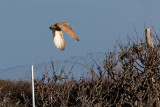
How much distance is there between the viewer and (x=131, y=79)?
298 inches

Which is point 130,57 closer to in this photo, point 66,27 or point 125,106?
point 125,106

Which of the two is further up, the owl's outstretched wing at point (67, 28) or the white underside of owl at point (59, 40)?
the owl's outstretched wing at point (67, 28)

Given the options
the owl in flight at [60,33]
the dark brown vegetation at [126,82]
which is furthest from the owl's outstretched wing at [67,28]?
the dark brown vegetation at [126,82]

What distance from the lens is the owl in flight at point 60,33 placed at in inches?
117

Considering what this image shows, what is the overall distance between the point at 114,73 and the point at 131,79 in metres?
0.63

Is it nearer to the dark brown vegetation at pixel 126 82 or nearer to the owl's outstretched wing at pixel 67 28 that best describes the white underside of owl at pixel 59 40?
the owl's outstretched wing at pixel 67 28

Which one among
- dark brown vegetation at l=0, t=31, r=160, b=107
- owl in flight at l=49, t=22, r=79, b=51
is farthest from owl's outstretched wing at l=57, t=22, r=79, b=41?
dark brown vegetation at l=0, t=31, r=160, b=107

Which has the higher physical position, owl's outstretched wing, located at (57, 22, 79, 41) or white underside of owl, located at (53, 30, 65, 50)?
owl's outstretched wing, located at (57, 22, 79, 41)

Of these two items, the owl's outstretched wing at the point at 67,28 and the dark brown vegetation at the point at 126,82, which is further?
the dark brown vegetation at the point at 126,82

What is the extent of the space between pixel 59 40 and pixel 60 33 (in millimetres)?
120

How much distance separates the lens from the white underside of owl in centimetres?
298

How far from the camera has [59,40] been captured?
3045 millimetres

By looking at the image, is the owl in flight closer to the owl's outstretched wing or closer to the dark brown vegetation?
the owl's outstretched wing

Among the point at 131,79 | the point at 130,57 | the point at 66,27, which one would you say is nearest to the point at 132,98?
the point at 131,79
